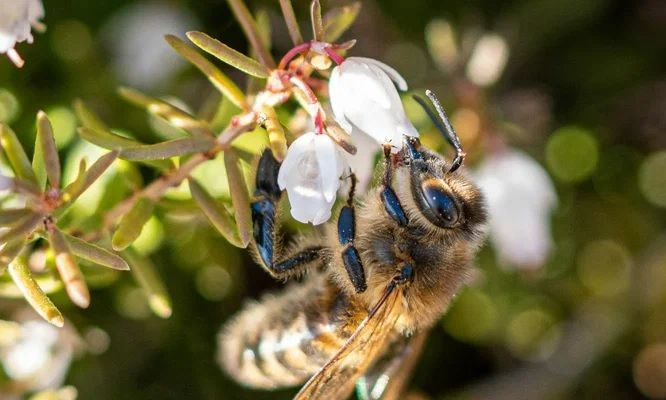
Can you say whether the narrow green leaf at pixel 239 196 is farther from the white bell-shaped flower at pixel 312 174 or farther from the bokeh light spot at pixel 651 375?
the bokeh light spot at pixel 651 375

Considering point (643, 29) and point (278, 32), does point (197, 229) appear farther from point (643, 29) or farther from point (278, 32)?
point (643, 29)

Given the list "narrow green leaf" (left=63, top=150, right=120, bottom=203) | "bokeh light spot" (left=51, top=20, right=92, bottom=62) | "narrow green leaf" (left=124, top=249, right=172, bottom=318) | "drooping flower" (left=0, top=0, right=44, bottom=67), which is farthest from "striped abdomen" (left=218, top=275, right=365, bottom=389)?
"bokeh light spot" (left=51, top=20, right=92, bottom=62)

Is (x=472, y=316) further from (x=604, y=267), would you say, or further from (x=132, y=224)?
(x=132, y=224)

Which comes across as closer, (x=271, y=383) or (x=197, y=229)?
(x=271, y=383)

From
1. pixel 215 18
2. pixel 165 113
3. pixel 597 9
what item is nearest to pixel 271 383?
pixel 165 113

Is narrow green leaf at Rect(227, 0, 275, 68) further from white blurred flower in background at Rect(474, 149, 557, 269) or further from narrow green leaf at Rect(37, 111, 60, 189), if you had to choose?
white blurred flower in background at Rect(474, 149, 557, 269)

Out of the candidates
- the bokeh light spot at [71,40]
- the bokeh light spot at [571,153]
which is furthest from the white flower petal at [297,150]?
the bokeh light spot at [571,153]

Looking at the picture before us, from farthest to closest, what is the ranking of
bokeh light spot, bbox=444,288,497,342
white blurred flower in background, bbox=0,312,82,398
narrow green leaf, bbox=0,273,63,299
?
bokeh light spot, bbox=444,288,497,342 < white blurred flower in background, bbox=0,312,82,398 < narrow green leaf, bbox=0,273,63,299
